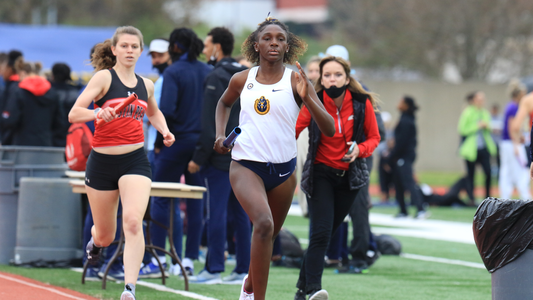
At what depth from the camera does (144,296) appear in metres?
6.43

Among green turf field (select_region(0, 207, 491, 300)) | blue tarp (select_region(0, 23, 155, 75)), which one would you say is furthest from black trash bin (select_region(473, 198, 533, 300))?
blue tarp (select_region(0, 23, 155, 75))

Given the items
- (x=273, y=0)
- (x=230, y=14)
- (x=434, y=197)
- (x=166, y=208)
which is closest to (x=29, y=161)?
(x=166, y=208)

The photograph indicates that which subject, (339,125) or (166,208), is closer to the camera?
(339,125)

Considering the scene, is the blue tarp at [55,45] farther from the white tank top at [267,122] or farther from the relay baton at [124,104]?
the white tank top at [267,122]

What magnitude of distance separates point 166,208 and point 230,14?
57743mm

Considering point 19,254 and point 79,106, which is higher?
point 79,106

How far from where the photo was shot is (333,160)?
20.6ft

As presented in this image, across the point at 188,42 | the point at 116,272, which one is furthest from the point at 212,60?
the point at 116,272

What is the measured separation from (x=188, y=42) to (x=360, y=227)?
2699 mm

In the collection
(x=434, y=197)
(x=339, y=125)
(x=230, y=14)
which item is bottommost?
(x=434, y=197)

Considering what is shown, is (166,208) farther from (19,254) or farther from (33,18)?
(33,18)

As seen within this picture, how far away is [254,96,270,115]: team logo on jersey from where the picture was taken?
5.27 metres

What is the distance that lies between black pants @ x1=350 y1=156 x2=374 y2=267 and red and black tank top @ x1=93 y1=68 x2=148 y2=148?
3.13 meters

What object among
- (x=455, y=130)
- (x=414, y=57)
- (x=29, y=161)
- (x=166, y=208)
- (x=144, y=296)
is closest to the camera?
(x=144, y=296)
